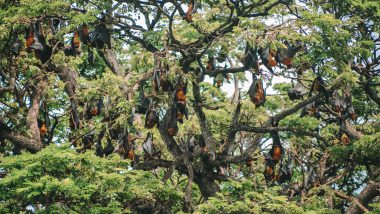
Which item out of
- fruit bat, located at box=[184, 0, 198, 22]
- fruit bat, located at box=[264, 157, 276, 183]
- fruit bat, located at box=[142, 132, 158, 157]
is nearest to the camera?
fruit bat, located at box=[184, 0, 198, 22]

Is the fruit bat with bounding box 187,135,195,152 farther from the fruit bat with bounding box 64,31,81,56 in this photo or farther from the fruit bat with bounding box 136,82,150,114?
the fruit bat with bounding box 64,31,81,56

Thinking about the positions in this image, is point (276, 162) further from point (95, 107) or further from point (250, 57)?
point (95, 107)

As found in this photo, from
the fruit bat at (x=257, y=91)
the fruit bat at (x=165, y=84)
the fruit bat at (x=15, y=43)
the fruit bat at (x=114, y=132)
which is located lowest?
the fruit bat at (x=114, y=132)

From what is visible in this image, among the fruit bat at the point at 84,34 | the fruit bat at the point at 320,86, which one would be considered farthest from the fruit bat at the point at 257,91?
the fruit bat at the point at 84,34

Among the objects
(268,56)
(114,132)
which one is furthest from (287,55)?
(114,132)

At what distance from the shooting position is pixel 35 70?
1487 centimetres

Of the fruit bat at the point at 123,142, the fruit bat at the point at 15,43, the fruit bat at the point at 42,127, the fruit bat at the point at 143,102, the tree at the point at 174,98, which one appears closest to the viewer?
the tree at the point at 174,98

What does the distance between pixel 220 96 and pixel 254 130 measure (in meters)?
8.65

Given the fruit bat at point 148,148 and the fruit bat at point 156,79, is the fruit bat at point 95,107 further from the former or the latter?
the fruit bat at point 156,79

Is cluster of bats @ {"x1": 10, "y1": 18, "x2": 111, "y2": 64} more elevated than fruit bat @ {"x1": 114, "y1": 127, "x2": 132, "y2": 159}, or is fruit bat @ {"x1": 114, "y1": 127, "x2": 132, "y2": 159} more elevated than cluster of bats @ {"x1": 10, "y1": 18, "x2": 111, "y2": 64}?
cluster of bats @ {"x1": 10, "y1": 18, "x2": 111, "y2": 64}

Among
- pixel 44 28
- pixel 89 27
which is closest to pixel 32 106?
pixel 44 28

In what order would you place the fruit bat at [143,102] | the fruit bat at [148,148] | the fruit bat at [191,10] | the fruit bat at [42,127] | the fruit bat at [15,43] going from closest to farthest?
1. the fruit bat at [191,10]
2. the fruit bat at [143,102]
3. the fruit bat at [148,148]
4. the fruit bat at [15,43]
5. the fruit bat at [42,127]

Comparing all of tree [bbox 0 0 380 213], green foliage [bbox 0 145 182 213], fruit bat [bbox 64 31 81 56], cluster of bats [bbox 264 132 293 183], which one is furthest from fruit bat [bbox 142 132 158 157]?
cluster of bats [bbox 264 132 293 183]

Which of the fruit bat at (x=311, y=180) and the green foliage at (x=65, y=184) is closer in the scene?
the green foliage at (x=65, y=184)
